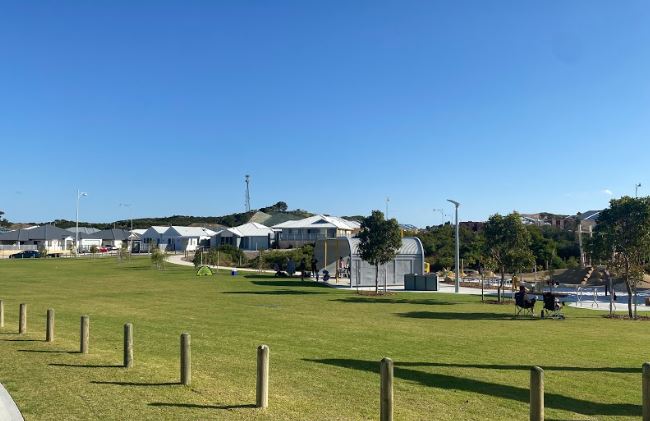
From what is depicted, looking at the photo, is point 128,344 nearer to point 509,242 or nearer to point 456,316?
point 456,316

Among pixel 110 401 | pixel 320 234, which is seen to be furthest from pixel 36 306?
pixel 320 234

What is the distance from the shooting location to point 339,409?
7.91 meters

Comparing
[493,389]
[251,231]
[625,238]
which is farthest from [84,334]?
[251,231]

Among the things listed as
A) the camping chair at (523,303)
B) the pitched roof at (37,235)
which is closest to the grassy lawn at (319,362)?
the camping chair at (523,303)

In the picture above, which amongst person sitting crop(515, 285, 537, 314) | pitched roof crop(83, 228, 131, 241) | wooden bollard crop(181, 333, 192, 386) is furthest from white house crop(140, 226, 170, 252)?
wooden bollard crop(181, 333, 192, 386)

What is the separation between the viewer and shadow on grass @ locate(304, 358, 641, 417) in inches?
333

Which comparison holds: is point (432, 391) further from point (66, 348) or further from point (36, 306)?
point (36, 306)

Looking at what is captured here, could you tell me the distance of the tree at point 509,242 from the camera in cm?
2634

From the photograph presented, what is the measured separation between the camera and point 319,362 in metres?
11.3

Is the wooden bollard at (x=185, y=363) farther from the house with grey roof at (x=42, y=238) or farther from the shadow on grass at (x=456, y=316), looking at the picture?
the house with grey roof at (x=42, y=238)

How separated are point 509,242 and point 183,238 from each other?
77.0 metres

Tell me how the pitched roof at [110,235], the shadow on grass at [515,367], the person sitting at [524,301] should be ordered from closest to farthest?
1. the shadow on grass at [515,367]
2. the person sitting at [524,301]
3. the pitched roof at [110,235]

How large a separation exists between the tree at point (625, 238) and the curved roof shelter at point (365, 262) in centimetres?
1441

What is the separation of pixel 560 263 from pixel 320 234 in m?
36.0
